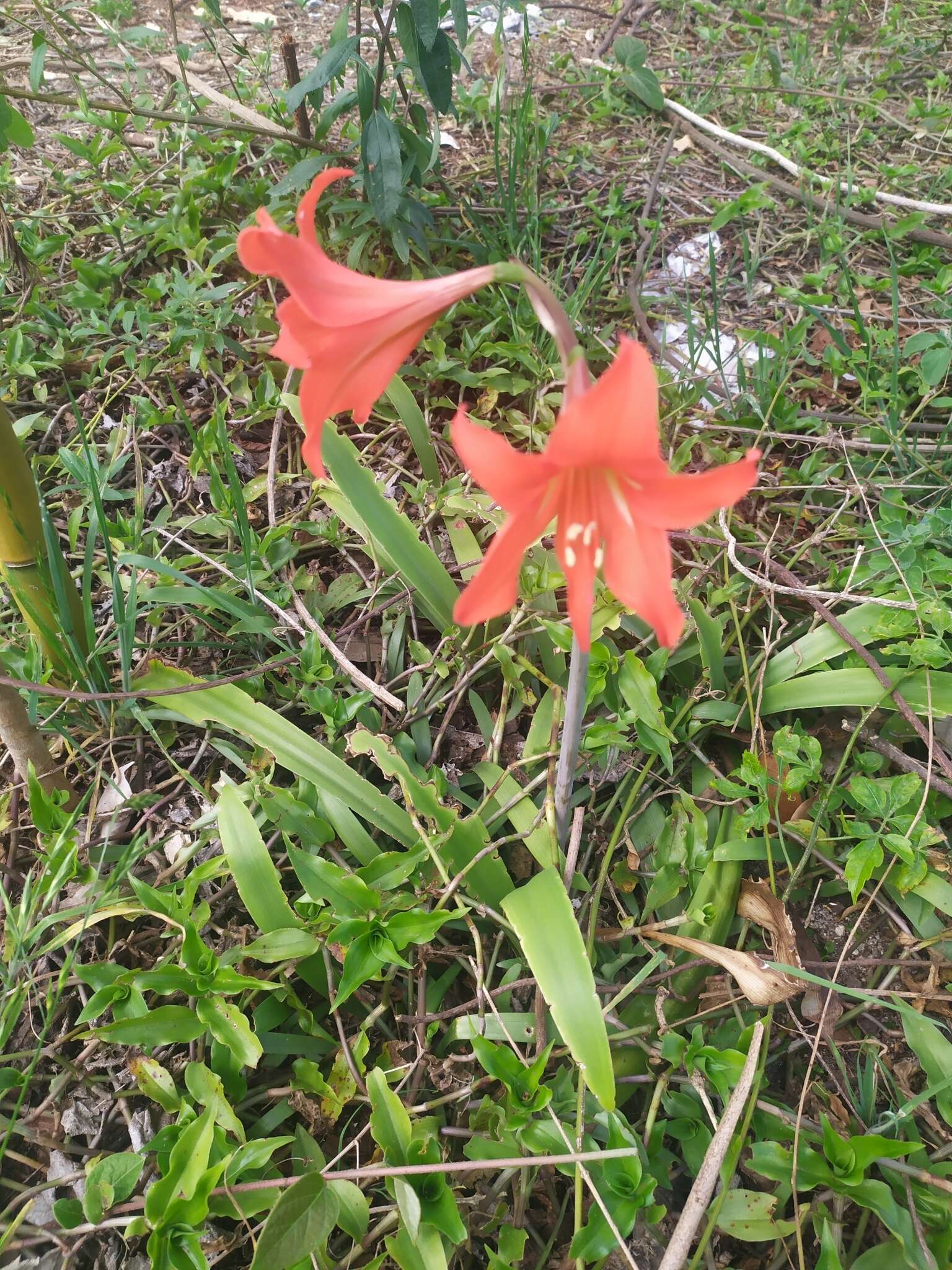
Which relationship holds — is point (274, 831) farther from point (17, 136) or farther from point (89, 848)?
point (17, 136)

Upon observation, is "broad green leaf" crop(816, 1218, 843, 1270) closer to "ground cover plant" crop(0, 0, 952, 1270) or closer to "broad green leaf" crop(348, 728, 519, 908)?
"ground cover plant" crop(0, 0, 952, 1270)

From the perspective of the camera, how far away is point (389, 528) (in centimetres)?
170

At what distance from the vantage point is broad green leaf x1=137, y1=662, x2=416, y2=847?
150cm

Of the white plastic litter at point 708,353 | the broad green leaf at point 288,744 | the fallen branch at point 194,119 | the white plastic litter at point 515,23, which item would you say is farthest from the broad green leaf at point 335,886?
the white plastic litter at point 515,23

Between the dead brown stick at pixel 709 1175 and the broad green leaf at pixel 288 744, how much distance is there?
664mm

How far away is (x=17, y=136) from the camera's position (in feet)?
5.78

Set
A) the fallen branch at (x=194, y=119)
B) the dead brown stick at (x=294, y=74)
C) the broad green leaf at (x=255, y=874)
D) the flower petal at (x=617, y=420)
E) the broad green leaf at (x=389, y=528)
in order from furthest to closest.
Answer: the dead brown stick at (x=294, y=74) → the fallen branch at (x=194, y=119) → the broad green leaf at (x=389, y=528) → the broad green leaf at (x=255, y=874) → the flower petal at (x=617, y=420)

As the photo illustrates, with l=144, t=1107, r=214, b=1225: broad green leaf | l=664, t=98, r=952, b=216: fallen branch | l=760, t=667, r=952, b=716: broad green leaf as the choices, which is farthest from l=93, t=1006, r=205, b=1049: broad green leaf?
l=664, t=98, r=952, b=216: fallen branch

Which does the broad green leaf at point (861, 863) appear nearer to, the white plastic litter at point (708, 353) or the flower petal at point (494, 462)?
the flower petal at point (494, 462)

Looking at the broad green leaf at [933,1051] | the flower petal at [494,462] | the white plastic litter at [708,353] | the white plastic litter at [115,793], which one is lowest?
the broad green leaf at [933,1051]

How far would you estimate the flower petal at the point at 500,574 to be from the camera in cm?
81

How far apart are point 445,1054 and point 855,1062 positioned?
71cm

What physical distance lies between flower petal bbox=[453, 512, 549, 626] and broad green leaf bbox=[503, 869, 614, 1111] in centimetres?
61

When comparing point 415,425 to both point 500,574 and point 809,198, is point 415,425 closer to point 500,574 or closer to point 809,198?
point 500,574
